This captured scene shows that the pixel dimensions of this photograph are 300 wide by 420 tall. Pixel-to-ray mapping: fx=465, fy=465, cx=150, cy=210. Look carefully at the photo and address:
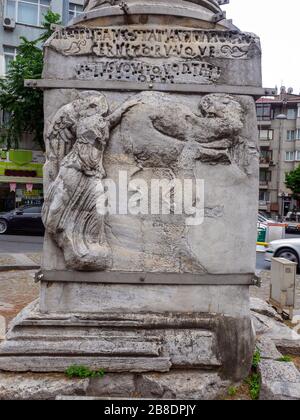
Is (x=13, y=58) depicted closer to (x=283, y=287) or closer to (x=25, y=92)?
(x=25, y=92)

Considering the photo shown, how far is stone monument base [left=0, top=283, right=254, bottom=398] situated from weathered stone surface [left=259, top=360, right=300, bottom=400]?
17 cm

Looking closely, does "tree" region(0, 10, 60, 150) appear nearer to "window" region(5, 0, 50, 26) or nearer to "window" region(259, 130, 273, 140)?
"window" region(5, 0, 50, 26)

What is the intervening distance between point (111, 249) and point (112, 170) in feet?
1.97

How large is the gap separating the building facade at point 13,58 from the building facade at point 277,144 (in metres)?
24.7

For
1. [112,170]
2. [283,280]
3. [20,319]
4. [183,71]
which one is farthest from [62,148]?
[283,280]

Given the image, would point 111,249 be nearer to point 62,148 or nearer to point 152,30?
point 62,148

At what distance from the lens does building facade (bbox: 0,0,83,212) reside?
78.8 feet

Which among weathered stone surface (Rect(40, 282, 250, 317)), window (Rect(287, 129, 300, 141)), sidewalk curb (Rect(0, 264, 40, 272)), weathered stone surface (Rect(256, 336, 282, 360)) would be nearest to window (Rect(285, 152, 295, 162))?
window (Rect(287, 129, 300, 141))

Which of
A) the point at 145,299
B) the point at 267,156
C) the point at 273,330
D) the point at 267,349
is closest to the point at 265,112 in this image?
the point at 267,156

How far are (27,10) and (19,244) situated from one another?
1519 cm

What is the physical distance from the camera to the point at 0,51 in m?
24.2

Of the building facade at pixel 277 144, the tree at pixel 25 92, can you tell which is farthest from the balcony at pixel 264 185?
the tree at pixel 25 92

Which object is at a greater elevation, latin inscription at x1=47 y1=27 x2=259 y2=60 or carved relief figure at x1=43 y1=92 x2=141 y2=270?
latin inscription at x1=47 y1=27 x2=259 y2=60

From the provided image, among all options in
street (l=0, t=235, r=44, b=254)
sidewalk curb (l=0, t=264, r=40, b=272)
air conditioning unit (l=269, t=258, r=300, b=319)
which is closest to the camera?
air conditioning unit (l=269, t=258, r=300, b=319)
